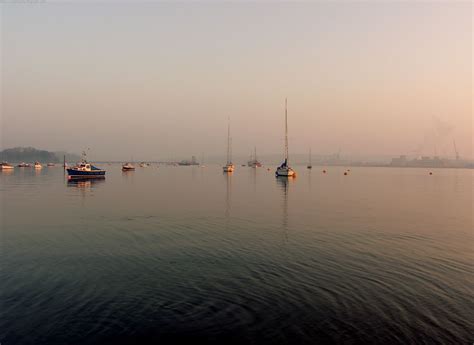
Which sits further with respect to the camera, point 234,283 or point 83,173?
point 83,173

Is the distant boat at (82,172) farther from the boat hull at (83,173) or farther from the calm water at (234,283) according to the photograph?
the calm water at (234,283)

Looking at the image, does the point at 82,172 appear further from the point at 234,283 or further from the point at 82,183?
the point at 234,283

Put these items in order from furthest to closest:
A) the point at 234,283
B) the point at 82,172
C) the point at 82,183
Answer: the point at 82,172 < the point at 82,183 < the point at 234,283

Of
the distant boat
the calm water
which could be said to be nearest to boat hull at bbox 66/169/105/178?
the distant boat

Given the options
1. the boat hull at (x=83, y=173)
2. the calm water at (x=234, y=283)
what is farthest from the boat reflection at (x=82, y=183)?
the calm water at (x=234, y=283)

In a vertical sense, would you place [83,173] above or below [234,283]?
above

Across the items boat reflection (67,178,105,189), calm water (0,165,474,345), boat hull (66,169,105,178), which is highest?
boat hull (66,169,105,178)

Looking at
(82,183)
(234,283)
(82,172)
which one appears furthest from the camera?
(82,172)

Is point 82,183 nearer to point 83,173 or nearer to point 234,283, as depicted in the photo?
point 83,173

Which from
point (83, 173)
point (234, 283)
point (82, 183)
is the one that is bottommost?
point (234, 283)

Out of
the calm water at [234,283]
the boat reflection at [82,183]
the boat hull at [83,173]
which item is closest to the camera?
the calm water at [234,283]

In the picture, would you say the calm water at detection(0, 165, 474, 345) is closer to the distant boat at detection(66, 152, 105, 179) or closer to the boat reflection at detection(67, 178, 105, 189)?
the boat reflection at detection(67, 178, 105, 189)

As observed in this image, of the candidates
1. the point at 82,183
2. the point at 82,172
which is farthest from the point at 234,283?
the point at 82,172

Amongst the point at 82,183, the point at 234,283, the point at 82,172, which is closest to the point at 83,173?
the point at 82,172
